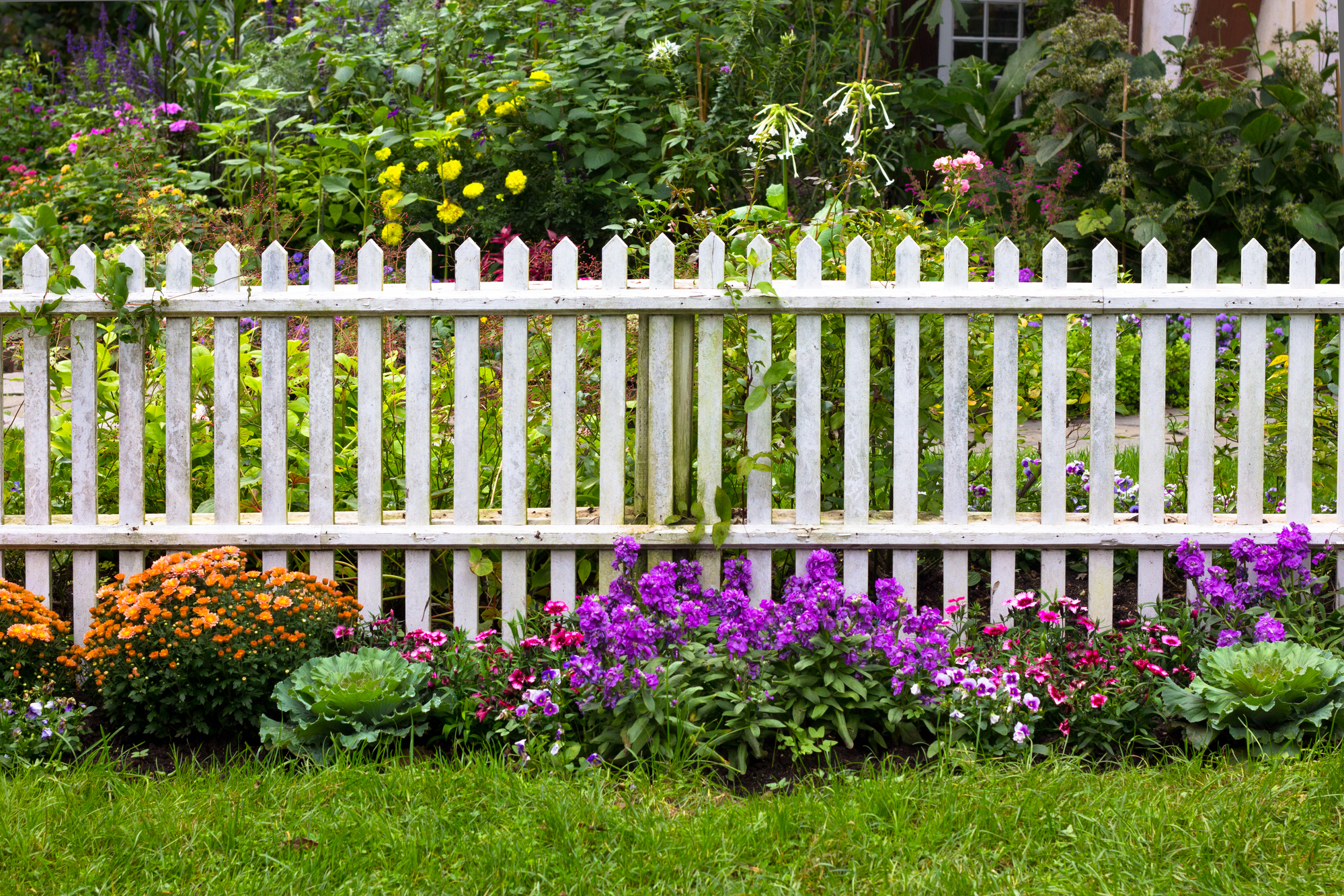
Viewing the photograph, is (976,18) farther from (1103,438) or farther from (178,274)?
(178,274)

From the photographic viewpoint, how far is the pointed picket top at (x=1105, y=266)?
3.42 metres

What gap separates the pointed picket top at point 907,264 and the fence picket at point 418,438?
100cm

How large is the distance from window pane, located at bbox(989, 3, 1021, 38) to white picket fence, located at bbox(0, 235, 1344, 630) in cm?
701

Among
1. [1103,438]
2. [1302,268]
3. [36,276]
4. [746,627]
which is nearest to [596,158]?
[36,276]

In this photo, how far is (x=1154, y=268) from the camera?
3.47 metres

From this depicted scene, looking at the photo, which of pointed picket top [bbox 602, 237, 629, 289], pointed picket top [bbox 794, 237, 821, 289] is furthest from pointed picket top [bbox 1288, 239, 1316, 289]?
pointed picket top [bbox 602, 237, 629, 289]

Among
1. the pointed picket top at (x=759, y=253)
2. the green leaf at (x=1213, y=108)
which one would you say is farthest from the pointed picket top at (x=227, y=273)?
the green leaf at (x=1213, y=108)

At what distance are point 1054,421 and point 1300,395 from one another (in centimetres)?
68

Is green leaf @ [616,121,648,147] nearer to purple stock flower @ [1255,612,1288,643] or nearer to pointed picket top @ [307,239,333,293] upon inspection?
pointed picket top @ [307,239,333,293]

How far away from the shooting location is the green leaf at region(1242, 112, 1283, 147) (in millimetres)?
6391

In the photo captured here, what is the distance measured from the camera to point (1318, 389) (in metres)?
4.83

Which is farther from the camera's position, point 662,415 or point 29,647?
point 662,415

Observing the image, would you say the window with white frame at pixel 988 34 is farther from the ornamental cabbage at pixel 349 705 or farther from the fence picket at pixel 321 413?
the ornamental cabbage at pixel 349 705

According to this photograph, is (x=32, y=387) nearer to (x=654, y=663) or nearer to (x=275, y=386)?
(x=275, y=386)
